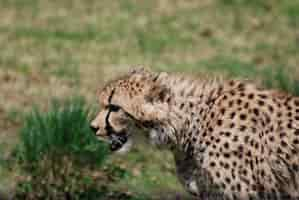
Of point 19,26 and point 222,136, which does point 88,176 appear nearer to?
point 222,136

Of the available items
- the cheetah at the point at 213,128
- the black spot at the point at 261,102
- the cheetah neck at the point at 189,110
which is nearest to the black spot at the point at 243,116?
A: the cheetah at the point at 213,128

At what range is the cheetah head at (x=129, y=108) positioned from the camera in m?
6.02

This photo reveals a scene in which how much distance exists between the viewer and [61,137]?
23.1 feet

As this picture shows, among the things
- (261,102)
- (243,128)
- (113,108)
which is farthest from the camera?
(113,108)

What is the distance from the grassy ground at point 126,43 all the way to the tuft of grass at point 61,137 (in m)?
1.54

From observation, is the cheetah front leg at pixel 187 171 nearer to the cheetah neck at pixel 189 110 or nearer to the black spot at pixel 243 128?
the cheetah neck at pixel 189 110

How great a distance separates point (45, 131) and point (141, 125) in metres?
1.24

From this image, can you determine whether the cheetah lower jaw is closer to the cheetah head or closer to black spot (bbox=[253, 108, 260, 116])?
the cheetah head

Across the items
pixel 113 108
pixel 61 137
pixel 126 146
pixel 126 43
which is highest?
pixel 126 43

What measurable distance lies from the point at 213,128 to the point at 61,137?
57.7 inches

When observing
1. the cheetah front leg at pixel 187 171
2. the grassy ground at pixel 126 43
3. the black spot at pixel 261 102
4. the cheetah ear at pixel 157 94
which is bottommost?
the cheetah front leg at pixel 187 171

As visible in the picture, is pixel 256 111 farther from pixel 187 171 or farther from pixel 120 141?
pixel 120 141

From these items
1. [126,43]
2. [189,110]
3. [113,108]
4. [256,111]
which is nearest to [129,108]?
[113,108]

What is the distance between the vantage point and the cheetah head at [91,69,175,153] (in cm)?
602
